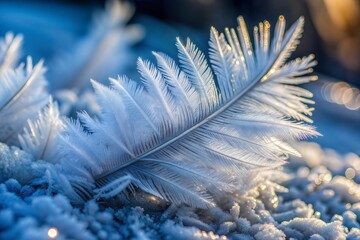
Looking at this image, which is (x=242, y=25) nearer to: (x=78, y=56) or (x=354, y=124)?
(x=78, y=56)

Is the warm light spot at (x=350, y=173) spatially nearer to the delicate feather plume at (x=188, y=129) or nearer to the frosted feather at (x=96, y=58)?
the delicate feather plume at (x=188, y=129)

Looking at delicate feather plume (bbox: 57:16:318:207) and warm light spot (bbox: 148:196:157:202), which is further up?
Result: delicate feather plume (bbox: 57:16:318:207)

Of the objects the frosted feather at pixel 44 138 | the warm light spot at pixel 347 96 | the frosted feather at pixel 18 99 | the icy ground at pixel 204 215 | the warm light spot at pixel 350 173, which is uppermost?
the frosted feather at pixel 18 99

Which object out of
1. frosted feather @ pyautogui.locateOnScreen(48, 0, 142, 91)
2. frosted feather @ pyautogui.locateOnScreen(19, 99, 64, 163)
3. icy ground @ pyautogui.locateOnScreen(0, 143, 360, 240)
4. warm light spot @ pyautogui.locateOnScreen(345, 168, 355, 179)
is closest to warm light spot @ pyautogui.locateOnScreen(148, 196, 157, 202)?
icy ground @ pyautogui.locateOnScreen(0, 143, 360, 240)

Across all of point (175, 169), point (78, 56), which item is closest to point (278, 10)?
point (78, 56)

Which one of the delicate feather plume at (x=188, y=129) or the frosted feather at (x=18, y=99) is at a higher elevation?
the frosted feather at (x=18, y=99)

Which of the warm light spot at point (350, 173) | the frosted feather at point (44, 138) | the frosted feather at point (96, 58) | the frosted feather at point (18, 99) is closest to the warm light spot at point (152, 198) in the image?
the frosted feather at point (44, 138)

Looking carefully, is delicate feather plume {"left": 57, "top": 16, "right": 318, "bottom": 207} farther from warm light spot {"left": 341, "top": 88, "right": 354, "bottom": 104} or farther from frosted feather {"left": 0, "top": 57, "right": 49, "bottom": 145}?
warm light spot {"left": 341, "top": 88, "right": 354, "bottom": 104}
